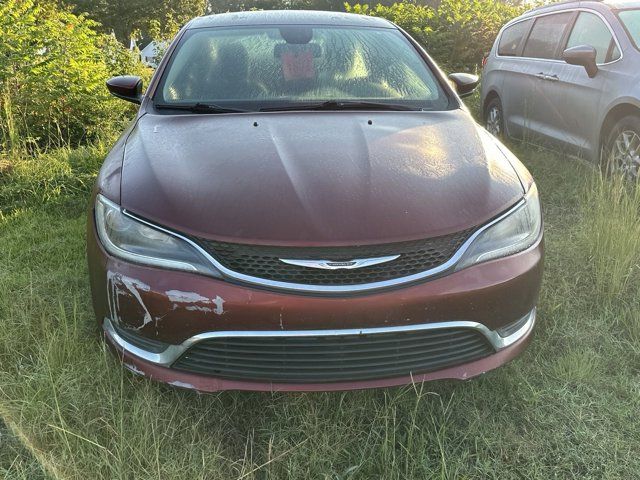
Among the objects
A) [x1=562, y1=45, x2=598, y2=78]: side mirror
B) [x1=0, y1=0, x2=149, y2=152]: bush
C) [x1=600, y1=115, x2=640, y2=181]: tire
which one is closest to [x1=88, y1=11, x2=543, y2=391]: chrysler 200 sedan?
[x1=600, y1=115, x2=640, y2=181]: tire

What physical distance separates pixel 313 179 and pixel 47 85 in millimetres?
4853

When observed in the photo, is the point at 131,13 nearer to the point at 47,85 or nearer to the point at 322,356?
the point at 47,85

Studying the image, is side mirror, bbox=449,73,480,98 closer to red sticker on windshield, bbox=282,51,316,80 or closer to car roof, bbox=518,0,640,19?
red sticker on windshield, bbox=282,51,316,80

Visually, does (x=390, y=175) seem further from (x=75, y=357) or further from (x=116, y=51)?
(x=116, y=51)

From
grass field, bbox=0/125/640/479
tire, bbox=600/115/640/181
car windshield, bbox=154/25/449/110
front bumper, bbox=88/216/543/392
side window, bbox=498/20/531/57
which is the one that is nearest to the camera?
front bumper, bbox=88/216/543/392

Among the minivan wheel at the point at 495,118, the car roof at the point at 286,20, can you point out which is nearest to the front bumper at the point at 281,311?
the car roof at the point at 286,20

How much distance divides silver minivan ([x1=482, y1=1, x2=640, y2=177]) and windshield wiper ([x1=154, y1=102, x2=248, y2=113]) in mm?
2897

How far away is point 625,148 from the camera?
421cm

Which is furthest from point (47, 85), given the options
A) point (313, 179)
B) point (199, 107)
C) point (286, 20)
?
point (313, 179)

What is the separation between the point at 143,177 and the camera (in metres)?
2.09

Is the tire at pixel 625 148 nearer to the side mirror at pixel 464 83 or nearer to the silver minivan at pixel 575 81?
the silver minivan at pixel 575 81

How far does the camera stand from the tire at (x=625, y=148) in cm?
409

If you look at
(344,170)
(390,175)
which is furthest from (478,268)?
(344,170)

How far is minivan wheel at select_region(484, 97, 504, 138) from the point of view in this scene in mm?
6316
